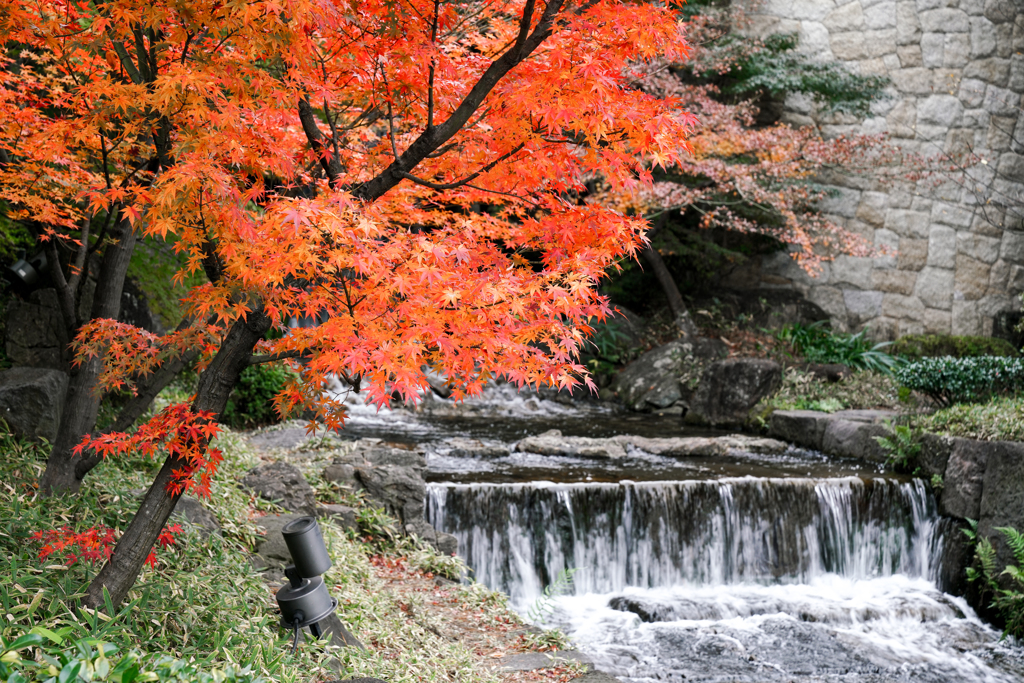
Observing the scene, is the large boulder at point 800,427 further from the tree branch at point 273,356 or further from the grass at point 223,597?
the tree branch at point 273,356

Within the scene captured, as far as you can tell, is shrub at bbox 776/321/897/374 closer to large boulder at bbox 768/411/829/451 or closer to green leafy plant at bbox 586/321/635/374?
green leafy plant at bbox 586/321/635/374

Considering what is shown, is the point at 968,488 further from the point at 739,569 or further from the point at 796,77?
the point at 796,77

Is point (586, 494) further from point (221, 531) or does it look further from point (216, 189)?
→ point (216, 189)

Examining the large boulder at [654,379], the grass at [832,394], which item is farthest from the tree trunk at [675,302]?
the grass at [832,394]

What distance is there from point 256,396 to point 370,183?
249 inches

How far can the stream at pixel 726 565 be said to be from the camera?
5.81m

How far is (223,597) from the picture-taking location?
13.9 ft

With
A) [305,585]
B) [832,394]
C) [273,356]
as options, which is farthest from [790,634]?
[832,394]

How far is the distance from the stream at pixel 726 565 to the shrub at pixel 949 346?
19.8ft

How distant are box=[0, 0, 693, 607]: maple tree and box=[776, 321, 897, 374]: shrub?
36.0ft

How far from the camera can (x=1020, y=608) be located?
21.2 feet

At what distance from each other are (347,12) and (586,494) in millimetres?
4995

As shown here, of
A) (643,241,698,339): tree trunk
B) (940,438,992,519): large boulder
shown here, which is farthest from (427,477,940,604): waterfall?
(643,241,698,339): tree trunk

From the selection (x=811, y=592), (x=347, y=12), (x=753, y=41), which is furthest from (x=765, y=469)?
(x=753, y=41)
